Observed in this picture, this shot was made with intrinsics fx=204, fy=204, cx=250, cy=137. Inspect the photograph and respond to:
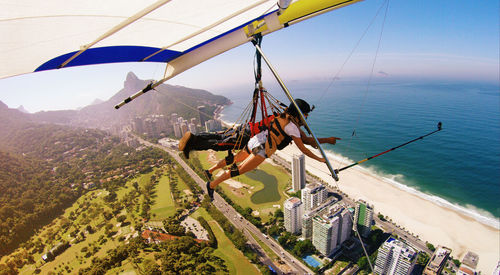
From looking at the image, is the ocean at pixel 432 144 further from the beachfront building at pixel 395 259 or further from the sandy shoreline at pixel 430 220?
the beachfront building at pixel 395 259

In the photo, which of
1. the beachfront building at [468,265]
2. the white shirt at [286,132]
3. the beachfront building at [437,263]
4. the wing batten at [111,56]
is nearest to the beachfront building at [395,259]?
the beachfront building at [437,263]

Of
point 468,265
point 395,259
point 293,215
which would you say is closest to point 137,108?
point 293,215

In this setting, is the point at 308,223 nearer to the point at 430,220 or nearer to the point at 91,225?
the point at 430,220

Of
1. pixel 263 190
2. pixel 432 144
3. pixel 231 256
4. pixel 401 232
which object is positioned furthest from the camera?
pixel 432 144

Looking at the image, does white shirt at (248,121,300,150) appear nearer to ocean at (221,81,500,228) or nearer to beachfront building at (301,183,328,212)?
ocean at (221,81,500,228)

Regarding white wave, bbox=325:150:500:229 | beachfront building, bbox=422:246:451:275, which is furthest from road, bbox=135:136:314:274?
white wave, bbox=325:150:500:229

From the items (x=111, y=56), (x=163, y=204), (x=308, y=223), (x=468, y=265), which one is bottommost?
(x=468, y=265)

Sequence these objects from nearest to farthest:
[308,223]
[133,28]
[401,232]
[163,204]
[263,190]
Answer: [133,28], [308,223], [401,232], [163,204], [263,190]

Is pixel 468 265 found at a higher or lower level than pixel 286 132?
lower

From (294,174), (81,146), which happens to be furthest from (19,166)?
(294,174)
